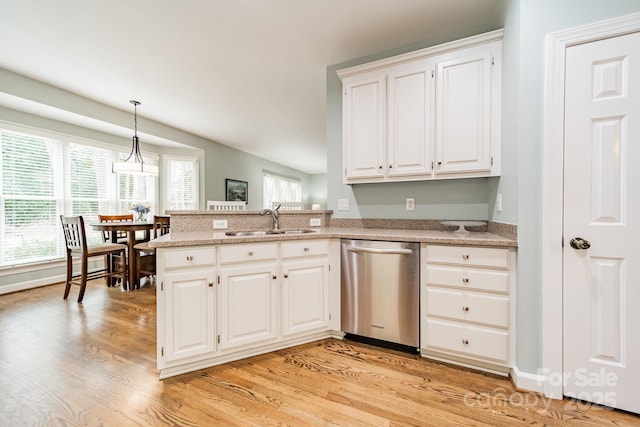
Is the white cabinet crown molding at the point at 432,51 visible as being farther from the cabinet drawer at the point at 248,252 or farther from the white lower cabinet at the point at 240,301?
the cabinet drawer at the point at 248,252

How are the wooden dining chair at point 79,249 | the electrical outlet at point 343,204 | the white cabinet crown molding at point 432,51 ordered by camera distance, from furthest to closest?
the wooden dining chair at point 79,249 → the electrical outlet at point 343,204 → the white cabinet crown molding at point 432,51

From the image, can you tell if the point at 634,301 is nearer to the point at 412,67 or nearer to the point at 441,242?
the point at 441,242

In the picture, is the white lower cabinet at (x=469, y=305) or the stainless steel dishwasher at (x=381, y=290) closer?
the white lower cabinet at (x=469, y=305)

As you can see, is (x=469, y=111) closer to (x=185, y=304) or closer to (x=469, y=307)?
(x=469, y=307)

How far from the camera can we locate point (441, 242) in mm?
1812

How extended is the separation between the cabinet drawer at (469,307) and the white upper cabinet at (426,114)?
890mm

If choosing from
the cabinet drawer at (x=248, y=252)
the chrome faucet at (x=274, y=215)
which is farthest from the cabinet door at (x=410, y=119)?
the cabinet drawer at (x=248, y=252)

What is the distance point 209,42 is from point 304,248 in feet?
6.83

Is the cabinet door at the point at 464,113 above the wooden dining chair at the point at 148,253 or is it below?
above

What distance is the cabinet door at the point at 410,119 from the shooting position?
83.4 inches

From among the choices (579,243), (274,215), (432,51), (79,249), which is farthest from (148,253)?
(579,243)

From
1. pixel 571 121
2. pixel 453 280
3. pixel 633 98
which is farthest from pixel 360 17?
pixel 453 280

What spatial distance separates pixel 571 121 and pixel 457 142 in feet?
2.18

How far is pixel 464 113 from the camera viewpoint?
2004 mm
